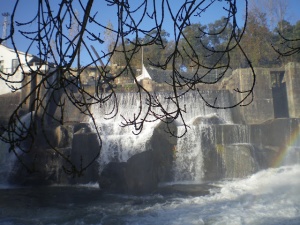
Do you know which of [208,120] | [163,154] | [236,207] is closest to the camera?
[236,207]

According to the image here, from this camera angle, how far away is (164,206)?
10.3m

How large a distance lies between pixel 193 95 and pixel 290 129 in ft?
21.3

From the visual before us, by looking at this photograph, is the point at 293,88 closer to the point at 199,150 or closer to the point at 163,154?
the point at 199,150

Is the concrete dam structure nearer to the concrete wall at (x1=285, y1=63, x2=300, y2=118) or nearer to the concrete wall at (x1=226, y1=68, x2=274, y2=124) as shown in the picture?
the concrete wall at (x1=226, y1=68, x2=274, y2=124)

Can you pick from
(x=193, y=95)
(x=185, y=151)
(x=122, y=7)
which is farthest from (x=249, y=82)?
(x=122, y=7)

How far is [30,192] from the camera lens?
44.6 feet

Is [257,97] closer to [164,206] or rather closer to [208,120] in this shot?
[208,120]

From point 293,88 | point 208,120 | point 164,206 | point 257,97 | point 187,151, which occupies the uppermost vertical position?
point 293,88

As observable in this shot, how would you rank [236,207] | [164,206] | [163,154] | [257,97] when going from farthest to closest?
[257,97], [163,154], [164,206], [236,207]

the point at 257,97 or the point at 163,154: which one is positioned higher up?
the point at 257,97

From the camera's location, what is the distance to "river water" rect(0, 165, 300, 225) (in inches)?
348

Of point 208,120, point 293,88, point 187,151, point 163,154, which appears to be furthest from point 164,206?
point 293,88

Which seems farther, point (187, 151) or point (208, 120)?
point (208, 120)

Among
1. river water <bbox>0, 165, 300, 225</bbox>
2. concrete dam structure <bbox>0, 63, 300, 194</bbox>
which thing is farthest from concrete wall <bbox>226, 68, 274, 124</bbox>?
river water <bbox>0, 165, 300, 225</bbox>
